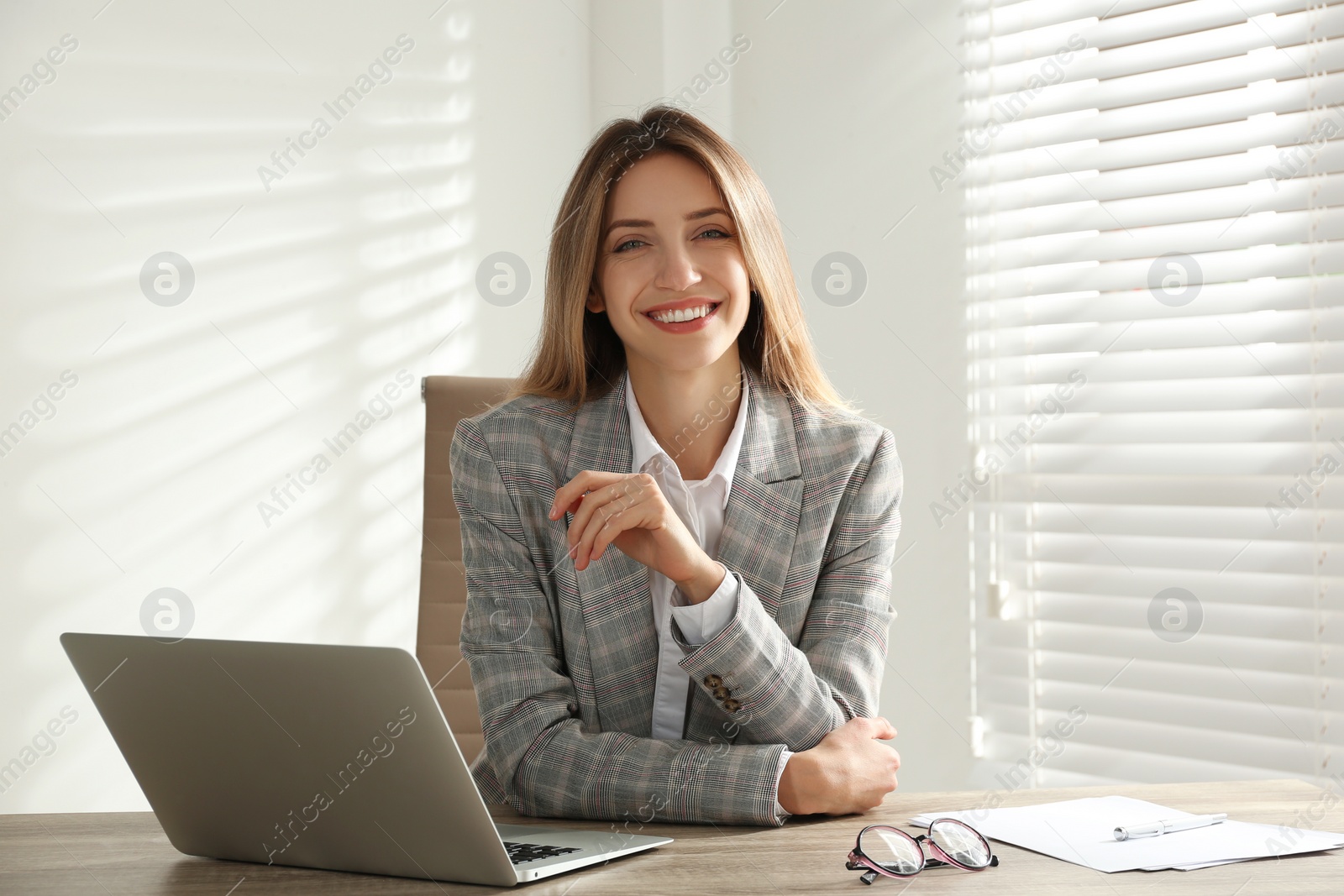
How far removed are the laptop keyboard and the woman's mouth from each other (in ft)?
2.51

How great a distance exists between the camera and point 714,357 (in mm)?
1538

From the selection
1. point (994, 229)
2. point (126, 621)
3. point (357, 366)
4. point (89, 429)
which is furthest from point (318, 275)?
point (994, 229)

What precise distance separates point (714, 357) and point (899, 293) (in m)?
1.28

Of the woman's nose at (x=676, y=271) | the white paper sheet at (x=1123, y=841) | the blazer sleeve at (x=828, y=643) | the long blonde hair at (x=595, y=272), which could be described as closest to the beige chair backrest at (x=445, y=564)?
the long blonde hair at (x=595, y=272)

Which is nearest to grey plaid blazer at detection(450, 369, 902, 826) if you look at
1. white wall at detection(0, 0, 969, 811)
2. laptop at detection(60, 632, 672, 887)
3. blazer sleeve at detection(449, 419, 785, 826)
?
blazer sleeve at detection(449, 419, 785, 826)

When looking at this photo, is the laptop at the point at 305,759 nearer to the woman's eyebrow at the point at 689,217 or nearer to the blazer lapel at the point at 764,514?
the blazer lapel at the point at 764,514

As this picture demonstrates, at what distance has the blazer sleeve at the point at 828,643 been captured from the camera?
3.97 feet

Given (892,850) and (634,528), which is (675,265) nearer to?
(634,528)

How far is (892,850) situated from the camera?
907 mm

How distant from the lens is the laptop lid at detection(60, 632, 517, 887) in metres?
0.79

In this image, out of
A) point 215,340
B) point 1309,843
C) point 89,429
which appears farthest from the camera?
point 215,340

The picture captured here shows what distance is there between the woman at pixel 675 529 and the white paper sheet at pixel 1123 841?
0.49ft

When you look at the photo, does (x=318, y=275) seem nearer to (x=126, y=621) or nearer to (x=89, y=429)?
(x=89, y=429)

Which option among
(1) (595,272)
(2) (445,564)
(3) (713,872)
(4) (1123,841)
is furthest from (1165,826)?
(2) (445,564)
